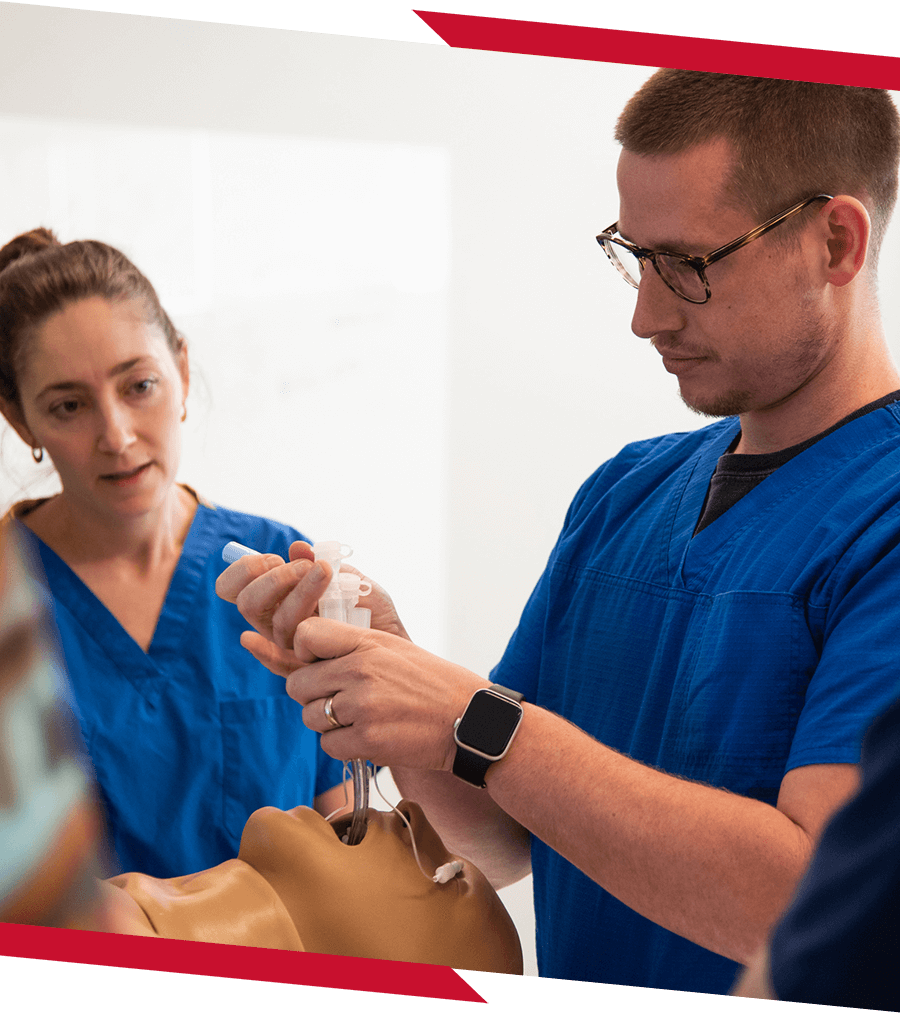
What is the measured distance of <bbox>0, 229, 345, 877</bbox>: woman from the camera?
90 cm

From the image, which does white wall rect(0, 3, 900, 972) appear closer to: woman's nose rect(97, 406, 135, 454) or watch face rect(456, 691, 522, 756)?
woman's nose rect(97, 406, 135, 454)

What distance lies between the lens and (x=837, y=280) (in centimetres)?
71

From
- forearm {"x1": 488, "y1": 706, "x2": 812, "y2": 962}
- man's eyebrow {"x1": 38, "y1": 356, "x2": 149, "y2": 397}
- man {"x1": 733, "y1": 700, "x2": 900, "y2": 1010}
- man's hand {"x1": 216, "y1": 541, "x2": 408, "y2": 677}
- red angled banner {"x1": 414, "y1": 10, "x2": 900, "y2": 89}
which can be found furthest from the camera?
man's eyebrow {"x1": 38, "y1": 356, "x2": 149, "y2": 397}

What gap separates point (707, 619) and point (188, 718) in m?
0.52

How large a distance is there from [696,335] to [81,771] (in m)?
0.66

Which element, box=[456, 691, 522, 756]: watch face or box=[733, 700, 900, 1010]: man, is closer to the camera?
box=[733, 700, 900, 1010]: man

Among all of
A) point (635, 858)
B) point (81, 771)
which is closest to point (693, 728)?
point (635, 858)

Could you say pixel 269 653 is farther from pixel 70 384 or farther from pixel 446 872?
pixel 70 384

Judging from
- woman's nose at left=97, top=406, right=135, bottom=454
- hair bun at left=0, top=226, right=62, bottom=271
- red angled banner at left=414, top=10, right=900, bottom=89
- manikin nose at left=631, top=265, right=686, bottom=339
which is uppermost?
red angled banner at left=414, top=10, right=900, bottom=89

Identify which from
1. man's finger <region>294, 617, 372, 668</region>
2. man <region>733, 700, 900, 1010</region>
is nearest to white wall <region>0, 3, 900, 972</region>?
man's finger <region>294, 617, 372, 668</region>

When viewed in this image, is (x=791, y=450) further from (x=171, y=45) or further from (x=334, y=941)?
(x=171, y=45)

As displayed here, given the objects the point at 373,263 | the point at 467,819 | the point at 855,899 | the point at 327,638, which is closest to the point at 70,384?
the point at 373,263

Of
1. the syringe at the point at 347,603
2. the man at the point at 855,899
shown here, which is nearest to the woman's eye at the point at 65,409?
the syringe at the point at 347,603

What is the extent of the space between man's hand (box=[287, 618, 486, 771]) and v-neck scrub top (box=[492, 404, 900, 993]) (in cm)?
12
